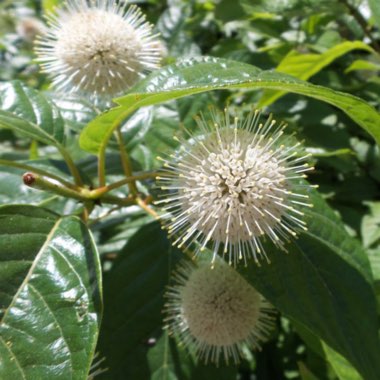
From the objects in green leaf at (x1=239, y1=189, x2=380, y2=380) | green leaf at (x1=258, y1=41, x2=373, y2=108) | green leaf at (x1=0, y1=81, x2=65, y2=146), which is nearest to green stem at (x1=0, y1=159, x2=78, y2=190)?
green leaf at (x1=0, y1=81, x2=65, y2=146)

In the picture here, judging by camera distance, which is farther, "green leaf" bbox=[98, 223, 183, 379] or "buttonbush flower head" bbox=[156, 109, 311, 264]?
"green leaf" bbox=[98, 223, 183, 379]

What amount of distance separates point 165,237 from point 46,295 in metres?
0.52

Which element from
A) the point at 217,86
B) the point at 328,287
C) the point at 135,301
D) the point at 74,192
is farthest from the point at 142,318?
the point at 217,86

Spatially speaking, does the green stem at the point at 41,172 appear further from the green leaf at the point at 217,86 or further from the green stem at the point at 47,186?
the green leaf at the point at 217,86

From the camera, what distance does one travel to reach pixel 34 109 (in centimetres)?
157

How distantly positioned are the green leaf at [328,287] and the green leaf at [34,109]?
667mm

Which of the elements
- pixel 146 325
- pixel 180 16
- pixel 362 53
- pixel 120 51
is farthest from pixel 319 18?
pixel 146 325

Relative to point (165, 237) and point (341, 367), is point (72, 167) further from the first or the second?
point (341, 367)

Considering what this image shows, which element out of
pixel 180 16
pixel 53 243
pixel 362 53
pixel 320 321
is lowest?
pixel 320 321

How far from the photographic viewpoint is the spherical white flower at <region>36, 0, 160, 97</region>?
157 centimetres

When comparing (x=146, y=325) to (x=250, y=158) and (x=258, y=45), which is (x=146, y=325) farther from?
(x=258, y=45)

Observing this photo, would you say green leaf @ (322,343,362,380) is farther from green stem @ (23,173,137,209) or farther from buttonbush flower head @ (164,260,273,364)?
green stem @ (23,173,137,209)

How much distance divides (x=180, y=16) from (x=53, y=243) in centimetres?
191

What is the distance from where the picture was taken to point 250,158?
4.05ft
